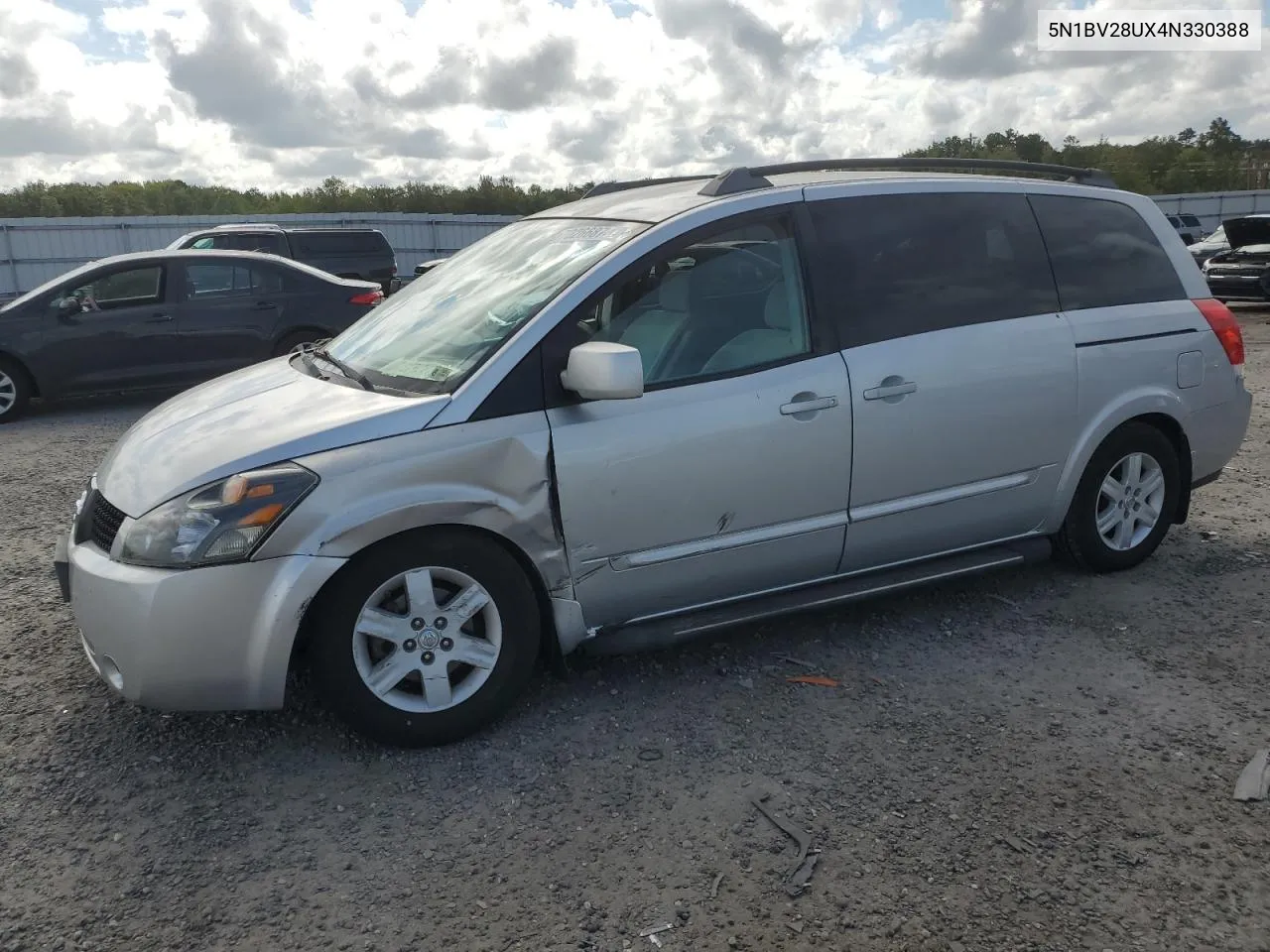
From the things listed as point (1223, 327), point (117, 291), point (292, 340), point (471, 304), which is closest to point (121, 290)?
point (117, 291)

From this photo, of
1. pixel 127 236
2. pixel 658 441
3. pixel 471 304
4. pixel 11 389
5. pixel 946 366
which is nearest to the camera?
pixel 658 441

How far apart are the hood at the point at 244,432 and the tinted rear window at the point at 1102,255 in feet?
9.19

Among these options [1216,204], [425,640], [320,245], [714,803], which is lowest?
[714,803]

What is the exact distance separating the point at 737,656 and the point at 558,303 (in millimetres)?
1547

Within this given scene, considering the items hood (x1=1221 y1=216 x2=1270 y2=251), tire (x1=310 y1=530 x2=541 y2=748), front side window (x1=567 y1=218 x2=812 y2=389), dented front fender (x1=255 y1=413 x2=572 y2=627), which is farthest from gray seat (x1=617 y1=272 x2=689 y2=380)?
hood (x1=1221 y1=216 x2=1270 y2=251)

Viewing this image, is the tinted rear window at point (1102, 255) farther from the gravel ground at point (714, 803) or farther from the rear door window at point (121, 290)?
the rear door window at point (121, 290)

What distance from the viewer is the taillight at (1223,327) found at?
16.0 feet

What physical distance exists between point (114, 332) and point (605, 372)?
811cm

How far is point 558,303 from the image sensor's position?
142 inches

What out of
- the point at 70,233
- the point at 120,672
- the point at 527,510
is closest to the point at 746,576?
the point at 527,510

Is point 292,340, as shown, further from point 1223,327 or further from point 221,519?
point 1223,327

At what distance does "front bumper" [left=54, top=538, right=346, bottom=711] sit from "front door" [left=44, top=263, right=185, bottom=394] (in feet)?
24.4

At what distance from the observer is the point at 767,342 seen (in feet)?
12.8

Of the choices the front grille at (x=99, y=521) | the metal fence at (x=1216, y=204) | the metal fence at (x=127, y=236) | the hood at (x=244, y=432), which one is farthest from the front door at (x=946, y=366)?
the metal fence at (x=1216, y=204)
